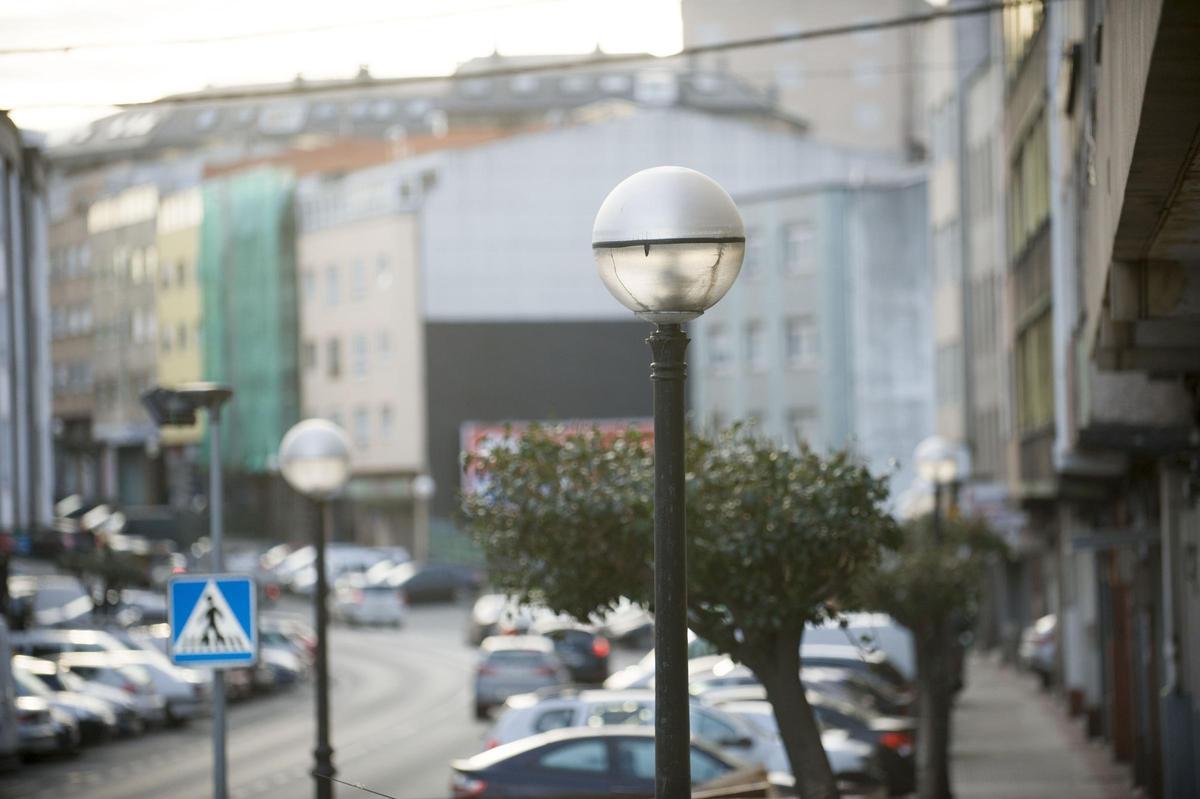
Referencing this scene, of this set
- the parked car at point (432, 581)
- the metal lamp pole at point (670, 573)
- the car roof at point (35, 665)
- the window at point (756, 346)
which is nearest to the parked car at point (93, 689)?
the car roof at point (35, 665)

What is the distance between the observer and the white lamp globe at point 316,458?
17.8 meters

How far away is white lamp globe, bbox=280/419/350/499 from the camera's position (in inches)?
700

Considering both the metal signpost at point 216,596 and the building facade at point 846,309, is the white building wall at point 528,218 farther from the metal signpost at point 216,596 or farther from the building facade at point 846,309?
the metal signpost at point 216,596

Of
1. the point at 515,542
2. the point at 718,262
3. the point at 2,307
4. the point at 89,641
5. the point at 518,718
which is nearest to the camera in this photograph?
the point at 718,262

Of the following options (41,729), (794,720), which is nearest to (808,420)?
(41,729)

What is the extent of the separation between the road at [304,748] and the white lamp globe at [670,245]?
47.0ft

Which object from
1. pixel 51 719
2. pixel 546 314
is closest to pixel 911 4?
pixel 546 314

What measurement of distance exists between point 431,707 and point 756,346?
34472mm

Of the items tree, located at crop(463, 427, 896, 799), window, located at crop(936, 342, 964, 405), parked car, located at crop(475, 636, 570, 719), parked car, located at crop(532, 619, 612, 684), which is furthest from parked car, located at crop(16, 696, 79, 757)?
window, located at crop(936, 342, 964, 405)

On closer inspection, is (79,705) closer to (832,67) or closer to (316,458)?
(316,458)

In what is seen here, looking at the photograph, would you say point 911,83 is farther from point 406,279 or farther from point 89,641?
point 89,641

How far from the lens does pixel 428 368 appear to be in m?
86.1

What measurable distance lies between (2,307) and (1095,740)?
3301cm

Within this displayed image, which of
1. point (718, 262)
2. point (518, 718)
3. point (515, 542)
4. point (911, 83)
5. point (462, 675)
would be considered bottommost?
point (462, 675)
